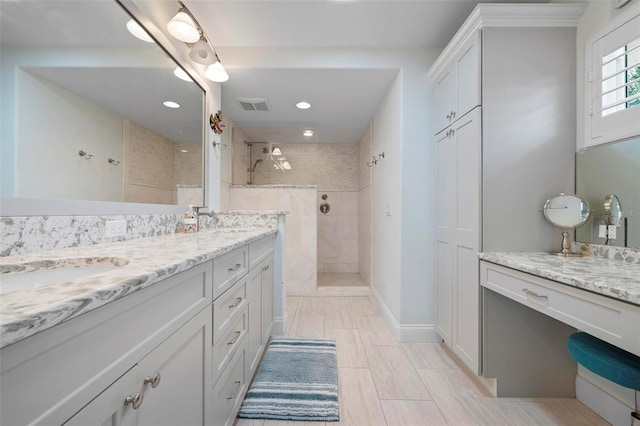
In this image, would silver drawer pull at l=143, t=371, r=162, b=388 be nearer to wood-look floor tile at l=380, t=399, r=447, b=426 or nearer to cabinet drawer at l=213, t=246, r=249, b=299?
cabinet drawer at l=213, t=246, r=249, b=299

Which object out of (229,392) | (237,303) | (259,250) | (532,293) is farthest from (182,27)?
(532,293)

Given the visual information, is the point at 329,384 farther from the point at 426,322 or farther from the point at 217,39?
the point at 217,39

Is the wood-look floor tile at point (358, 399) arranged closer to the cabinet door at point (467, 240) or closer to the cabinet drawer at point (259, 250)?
the cabinet door at point (467, 240)

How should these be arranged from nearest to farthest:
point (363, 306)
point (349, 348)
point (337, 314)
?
point (349, 348) < point (337, 314) < point (363, 306)

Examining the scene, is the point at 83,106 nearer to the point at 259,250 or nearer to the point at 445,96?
the point at 259,250

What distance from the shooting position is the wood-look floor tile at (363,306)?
292 cm

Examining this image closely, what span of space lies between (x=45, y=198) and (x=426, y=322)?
2493 mm

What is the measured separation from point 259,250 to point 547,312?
1524mm

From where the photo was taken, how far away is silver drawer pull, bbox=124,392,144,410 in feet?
1.91

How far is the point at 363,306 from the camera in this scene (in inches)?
122

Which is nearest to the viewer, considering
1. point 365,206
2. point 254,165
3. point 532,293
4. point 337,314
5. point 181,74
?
point 532,293

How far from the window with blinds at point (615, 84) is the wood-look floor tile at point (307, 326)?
229 centimetres

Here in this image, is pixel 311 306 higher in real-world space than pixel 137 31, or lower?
lower

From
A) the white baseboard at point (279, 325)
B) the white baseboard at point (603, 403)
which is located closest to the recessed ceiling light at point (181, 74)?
the white baseboard at point (279, 325)
